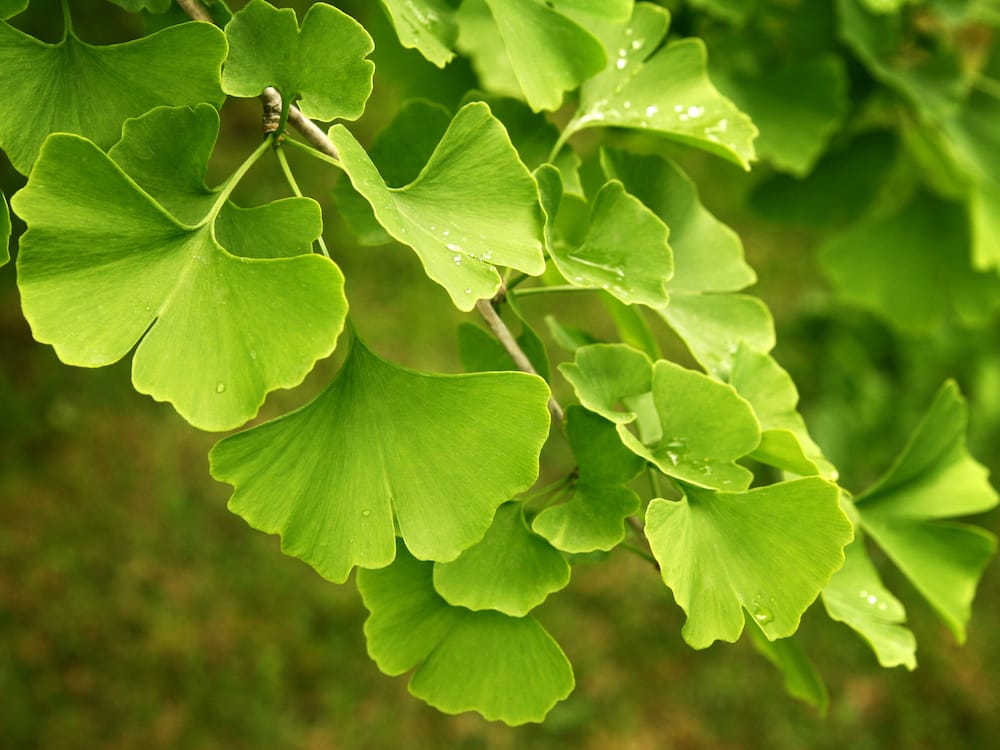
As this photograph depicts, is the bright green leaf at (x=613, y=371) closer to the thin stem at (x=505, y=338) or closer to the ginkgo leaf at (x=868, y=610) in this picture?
the thin stem at (x=505, y=338)

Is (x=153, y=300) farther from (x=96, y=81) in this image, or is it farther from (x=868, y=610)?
(x=868, y=610)

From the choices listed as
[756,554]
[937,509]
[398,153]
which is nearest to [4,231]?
[398,153]

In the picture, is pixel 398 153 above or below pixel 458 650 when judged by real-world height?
above

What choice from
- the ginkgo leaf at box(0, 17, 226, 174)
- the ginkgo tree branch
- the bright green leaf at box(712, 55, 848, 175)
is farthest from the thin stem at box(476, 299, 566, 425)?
the bright green leaf at box(712, 55, 848, 175)

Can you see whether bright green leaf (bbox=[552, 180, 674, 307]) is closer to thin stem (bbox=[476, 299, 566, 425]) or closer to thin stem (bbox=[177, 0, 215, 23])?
thin stem (bbox=[476, 299, 566, 425])

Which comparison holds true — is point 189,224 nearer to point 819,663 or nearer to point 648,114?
point 648,114

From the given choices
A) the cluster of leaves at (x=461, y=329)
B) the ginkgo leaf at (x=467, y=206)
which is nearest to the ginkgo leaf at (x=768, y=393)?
the cluster of leaves at (x=461, y=329)

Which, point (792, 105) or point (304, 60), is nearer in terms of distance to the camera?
point (304, 60)
